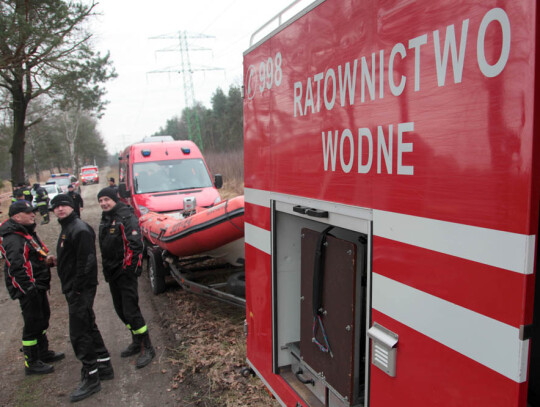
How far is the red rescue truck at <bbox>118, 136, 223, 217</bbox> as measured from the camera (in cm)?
798

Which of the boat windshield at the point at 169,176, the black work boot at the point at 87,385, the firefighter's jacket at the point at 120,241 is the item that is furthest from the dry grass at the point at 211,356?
the boat windshield at the point at 169,176

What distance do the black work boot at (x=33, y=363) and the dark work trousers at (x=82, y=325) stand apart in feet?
2.37

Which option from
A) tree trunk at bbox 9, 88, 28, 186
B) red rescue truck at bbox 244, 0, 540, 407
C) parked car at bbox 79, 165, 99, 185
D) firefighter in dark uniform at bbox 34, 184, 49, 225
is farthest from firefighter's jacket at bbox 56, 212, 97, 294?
parked car at bbox 79, 165, 99, 185

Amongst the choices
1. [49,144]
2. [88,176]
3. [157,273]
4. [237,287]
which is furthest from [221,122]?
[237,287]

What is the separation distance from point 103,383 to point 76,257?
53.4 inches

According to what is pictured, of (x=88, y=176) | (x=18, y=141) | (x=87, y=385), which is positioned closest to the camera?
(x=87, y=385)

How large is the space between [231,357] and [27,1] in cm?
1185

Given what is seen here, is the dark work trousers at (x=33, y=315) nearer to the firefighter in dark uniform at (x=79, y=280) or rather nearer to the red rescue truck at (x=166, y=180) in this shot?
the firefighter in dark uniform at (x=79, y=280)

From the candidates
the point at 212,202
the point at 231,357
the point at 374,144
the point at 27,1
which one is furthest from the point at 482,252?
the point at 27,1

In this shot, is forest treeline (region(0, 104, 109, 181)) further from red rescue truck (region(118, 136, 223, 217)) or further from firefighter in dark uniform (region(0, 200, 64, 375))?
firefighter in dark uniform (region(0, 200, 64, 375))

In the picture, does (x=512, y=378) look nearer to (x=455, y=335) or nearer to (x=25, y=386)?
(x=455, y=335)

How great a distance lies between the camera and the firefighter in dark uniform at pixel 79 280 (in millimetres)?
3787

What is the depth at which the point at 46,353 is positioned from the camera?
4492 millimetres

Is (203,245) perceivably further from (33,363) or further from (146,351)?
(33,363)
